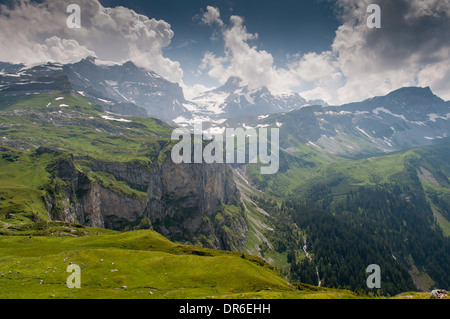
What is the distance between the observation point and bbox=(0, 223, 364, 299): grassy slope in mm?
43112

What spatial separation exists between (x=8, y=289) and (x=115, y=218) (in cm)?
15043

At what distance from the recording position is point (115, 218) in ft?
594

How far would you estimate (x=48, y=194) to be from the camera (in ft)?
413

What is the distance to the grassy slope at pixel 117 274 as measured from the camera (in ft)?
141

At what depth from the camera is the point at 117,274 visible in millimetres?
53594

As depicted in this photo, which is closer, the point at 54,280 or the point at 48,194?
the point at 54,280

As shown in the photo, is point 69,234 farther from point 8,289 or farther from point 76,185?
point 76,185
